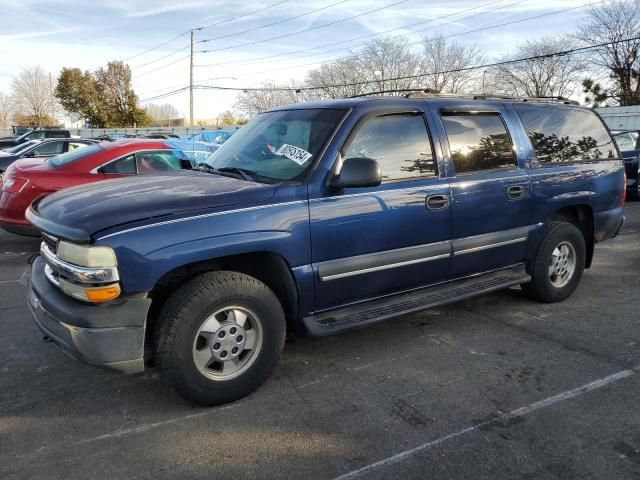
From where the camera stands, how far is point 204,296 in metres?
2.99

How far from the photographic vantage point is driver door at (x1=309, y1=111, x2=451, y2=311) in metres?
3.47

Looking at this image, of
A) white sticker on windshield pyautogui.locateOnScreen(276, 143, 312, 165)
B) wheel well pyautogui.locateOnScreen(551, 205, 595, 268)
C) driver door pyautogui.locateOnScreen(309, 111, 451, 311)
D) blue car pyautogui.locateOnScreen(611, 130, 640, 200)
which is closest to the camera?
driver door pyautogui.locateOnScreen(309, 111, 451, 311)

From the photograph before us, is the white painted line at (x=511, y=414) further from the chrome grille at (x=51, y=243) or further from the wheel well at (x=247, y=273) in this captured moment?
the chrome grille at (x=51, y=243)

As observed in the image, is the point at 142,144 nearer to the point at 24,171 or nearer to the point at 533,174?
the point at 24,171

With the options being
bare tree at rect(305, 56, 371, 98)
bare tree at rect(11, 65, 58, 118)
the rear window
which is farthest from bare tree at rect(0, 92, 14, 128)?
the rear window

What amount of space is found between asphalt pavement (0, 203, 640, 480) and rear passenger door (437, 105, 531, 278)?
69 cm

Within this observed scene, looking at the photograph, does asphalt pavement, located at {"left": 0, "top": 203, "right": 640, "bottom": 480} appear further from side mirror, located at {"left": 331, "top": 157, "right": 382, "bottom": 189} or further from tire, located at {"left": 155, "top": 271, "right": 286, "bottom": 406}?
side mirror, located at {"left": 331, "top": 157, "right": 382, "bottom": 189}

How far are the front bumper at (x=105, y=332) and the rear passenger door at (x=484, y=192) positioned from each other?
2405mm

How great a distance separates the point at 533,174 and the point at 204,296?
10.2 ft

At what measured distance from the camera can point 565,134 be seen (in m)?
5.05

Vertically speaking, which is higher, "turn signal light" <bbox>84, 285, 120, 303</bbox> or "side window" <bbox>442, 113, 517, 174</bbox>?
"side window" <bbox>442, 113, 517, 174</bbox>

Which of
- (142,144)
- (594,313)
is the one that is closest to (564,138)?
(594,313)

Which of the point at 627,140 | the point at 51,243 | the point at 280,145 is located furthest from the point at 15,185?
the point at 627,140

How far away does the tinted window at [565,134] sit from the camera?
4.79 m
